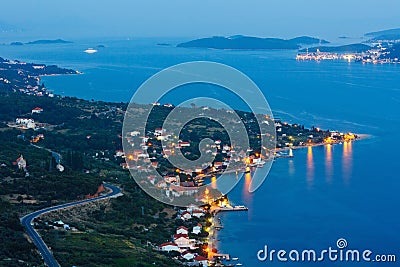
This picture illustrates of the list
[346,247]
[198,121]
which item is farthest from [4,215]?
[198,121]

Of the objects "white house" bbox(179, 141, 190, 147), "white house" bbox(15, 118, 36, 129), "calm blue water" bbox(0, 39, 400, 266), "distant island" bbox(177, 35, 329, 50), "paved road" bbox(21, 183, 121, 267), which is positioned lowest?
"calm blue water" bbox(0, 39, 400, 266)

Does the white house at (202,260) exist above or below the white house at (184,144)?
below

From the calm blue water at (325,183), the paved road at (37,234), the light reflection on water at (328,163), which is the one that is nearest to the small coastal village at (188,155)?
the paved road at (37,234)

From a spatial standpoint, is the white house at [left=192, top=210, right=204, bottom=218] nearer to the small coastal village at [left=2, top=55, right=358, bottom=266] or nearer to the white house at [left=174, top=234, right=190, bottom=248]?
the small coastal village at [left=2, top=55, right=358, bottom=266]

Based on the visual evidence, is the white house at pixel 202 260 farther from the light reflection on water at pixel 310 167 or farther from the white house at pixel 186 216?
the light reflection on water at pixel 310 167

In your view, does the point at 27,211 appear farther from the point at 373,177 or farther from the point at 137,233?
the point at 373,177

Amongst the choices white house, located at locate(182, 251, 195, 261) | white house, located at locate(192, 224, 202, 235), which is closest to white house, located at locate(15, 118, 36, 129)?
white house, located at locate(192, 224, 202, 235)

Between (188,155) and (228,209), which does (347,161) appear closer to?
(188,155)

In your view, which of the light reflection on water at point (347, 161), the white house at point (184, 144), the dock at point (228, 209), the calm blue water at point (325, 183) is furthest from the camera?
the white house at point (184, 144)

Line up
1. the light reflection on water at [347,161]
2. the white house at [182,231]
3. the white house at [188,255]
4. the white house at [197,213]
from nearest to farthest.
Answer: the white house at [188,255], the white house at [182,231], the white house at [197,213], the light reflection on water at [347,161]
